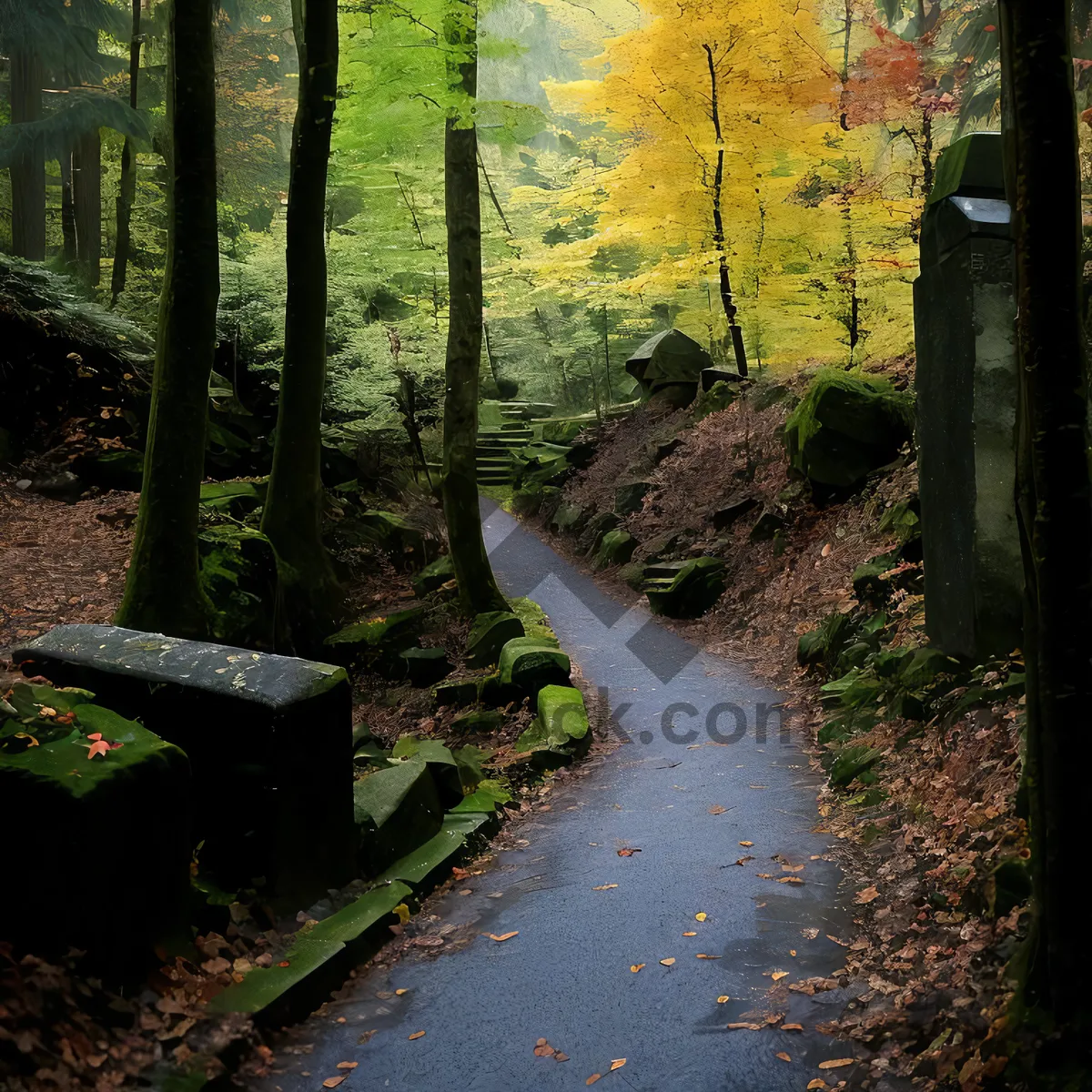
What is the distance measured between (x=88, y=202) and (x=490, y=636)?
43.6ft

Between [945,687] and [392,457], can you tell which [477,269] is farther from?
[945,687]

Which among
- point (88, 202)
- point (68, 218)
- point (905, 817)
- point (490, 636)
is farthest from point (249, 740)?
point (68, 218)

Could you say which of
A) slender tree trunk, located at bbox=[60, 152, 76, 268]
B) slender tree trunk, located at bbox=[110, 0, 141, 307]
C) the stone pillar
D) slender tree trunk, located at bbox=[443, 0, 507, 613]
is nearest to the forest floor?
the stone pillar

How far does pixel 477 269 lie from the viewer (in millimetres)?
11250

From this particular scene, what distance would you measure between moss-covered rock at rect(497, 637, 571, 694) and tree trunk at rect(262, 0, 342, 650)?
8.98ft

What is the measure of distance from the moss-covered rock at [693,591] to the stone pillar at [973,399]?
5.84 meters

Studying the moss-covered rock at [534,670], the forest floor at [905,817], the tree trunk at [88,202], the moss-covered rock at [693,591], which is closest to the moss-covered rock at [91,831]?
the forest floor at [905,817]

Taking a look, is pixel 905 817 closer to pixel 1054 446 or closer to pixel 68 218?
pixel 1054 446

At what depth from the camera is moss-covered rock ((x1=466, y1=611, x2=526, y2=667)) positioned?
11.0 meters

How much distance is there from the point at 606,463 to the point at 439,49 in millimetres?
11295

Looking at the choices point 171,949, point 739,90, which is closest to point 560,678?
point 171,949

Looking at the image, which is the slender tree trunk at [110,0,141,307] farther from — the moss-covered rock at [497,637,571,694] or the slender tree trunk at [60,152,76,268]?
the moss-covered rock at [497,637,571,694]

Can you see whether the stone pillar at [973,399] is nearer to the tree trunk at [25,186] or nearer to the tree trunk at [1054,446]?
the tree trunk at [1054,446]

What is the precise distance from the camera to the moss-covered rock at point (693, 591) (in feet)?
42.5
